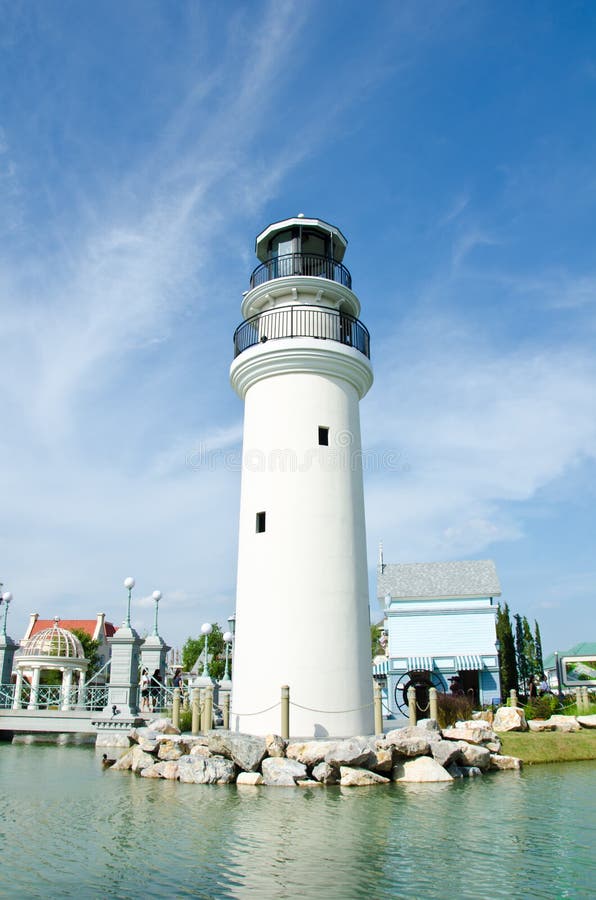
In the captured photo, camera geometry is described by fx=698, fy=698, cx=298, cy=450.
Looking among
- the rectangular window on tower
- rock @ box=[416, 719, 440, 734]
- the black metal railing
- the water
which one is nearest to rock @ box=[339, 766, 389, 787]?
the water

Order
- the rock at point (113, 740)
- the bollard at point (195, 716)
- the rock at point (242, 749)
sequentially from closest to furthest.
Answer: the rock at point (242, 749)
the bollard at point (195, 716)
the rock at point (113, 740)

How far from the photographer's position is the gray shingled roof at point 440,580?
3167 cm

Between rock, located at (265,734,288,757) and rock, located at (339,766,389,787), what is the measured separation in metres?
1.33

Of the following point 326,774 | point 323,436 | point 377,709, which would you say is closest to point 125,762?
point 326,774

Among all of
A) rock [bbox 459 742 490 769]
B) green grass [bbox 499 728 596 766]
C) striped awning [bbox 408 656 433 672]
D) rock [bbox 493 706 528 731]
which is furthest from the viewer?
striped awning [bbox 408 656 433 672]

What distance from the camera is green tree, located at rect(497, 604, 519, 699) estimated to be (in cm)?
3095

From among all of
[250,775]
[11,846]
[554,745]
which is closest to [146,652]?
[250,775]

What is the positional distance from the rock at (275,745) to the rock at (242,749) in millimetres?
97

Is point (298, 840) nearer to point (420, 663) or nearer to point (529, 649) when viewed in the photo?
point (420, 663)

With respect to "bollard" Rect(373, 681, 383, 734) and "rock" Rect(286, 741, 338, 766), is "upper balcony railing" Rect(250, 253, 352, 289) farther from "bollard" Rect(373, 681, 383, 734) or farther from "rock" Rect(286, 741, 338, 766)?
"rock" Rect(286, 741, 338, 766)

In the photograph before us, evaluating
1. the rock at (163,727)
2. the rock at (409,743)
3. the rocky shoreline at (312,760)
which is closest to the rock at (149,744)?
the rocky shoreline at (312,760)

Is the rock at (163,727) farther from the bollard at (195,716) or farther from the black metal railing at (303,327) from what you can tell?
the black metal railing at (303,327)

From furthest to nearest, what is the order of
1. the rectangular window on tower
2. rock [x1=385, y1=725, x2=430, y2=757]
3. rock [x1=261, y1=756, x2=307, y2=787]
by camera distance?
1. the rectangular window on tower
2. rock [x1=385, y1=725, x2=430, y2=757]
3. rock [x1=261, y1=756, x2=307, y2=787]

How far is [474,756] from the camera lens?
48.4 ft
